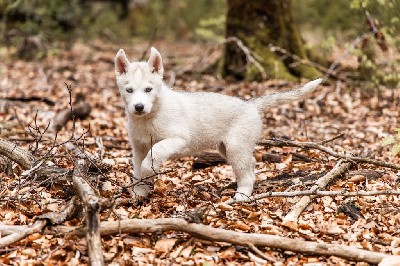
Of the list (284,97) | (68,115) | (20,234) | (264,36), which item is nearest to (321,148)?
(284,97)

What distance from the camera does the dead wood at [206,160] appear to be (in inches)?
281

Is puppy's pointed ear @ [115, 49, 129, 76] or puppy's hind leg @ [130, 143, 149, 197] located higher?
puppy's pointed ear @ [115, 49, 129, 76]

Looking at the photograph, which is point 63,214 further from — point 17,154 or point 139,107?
point 17,154

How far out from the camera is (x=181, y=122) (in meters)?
5.73

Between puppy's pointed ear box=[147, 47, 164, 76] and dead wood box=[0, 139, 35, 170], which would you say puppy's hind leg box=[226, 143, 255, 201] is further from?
dead wood box=[0, 139, 35, 170]

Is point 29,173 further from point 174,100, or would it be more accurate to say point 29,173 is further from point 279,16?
point 279,16

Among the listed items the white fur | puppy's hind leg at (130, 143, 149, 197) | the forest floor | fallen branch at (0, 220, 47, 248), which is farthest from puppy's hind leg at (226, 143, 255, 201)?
fallen branch at (0, 220, 47, 248)

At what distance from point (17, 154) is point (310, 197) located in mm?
3135

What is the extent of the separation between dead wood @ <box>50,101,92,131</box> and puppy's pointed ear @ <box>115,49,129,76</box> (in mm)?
3124

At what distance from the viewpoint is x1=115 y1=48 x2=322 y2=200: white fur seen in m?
5.45

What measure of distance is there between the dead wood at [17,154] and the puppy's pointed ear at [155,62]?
1.60m

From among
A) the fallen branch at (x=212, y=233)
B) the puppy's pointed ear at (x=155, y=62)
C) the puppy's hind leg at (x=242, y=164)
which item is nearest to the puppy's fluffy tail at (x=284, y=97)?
the puppy's hind leg at (x=242, y=164)

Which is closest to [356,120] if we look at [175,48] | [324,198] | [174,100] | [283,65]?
[283,65]

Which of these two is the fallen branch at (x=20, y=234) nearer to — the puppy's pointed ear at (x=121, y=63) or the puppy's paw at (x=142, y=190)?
the puppy's paw at (x=142, y=190)
